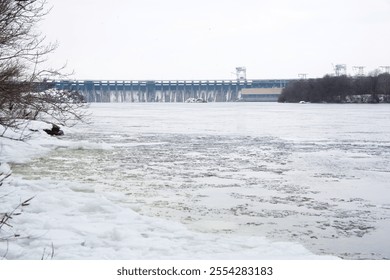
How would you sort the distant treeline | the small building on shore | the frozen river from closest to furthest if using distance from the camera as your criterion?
the frozen river
the distant treeline
the small building on shore

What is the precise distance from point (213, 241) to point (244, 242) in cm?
39

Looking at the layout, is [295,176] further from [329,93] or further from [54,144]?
[329,93]

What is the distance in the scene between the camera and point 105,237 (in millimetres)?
6016

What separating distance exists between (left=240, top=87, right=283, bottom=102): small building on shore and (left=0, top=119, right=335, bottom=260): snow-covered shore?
5338 inches

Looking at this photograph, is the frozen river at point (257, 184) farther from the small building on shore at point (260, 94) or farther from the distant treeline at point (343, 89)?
the small building on shore at point (260, 94)

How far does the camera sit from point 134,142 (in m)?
19.7

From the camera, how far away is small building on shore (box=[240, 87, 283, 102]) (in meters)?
141

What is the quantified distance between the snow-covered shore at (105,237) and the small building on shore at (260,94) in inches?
5338

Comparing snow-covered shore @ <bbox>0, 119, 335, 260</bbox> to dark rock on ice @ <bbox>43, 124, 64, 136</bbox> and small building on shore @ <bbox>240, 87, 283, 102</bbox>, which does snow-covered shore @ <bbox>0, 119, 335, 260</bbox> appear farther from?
small building on shore @ <bbox>240, 87, 283, 102</bbox>

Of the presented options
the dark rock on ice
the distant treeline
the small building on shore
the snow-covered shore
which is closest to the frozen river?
the snow-covered shore

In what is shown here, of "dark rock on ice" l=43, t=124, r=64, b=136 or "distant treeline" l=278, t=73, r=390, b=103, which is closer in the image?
"dark rock on ice" l=43, t=124, r=64, b=136

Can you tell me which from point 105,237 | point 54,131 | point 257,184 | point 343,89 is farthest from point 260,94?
point 105,237

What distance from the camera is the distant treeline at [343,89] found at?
290 ft

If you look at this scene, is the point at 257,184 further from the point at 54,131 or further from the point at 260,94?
the point at 260,94
